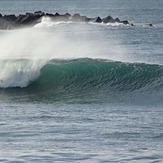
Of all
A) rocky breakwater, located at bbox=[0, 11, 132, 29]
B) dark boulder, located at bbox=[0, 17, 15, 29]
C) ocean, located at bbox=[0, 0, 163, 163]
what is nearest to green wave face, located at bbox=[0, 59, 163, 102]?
ocean, located at bbox=[0, 0, 163, 163]

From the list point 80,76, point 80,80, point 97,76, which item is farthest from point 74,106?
point 80,76

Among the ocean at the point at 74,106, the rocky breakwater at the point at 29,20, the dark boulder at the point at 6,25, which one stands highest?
the rocky breakwater at the point at 29,20

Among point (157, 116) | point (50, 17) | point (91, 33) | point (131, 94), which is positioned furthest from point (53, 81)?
point (50, 17)

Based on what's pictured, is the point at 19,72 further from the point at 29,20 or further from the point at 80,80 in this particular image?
the point at 29,20

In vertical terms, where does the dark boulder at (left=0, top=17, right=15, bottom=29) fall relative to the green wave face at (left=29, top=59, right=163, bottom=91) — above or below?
above

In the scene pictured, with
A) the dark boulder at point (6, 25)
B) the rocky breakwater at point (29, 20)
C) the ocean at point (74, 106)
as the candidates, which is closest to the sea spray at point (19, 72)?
the ocean at point (74, 106)

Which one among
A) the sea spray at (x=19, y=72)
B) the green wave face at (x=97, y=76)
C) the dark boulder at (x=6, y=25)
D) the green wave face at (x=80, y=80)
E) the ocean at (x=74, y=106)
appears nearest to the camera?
the ocean at (x=74, y=106)

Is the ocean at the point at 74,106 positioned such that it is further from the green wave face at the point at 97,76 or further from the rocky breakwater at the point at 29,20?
the rocky breakwater at the point at 29,20

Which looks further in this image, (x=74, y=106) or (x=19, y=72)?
(x=19, y=72)

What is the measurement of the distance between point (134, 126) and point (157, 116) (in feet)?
5.04

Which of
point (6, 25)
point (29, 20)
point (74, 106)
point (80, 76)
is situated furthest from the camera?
point (29, 20)

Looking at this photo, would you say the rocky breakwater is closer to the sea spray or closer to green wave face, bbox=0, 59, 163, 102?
the sea spray

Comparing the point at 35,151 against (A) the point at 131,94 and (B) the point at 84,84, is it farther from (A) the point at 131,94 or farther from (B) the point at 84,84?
(B) the point at 84,84

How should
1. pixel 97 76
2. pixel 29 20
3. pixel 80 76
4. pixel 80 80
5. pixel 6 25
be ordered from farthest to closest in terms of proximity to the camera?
pixel 29 20, pixel 6 25, pixel 80 76, pixel 97 76, pixel 80 80
